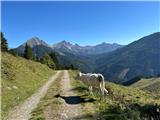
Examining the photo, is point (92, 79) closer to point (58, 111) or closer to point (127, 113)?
point (58, 111)

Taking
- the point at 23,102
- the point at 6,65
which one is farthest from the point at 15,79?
the point at 23,102

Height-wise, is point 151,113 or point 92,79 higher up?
point 92,79

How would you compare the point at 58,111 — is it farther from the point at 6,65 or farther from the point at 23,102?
the point at 6,65

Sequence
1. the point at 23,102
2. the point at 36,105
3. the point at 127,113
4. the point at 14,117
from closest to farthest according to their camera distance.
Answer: the point at 127,113 → the point at 14,117 → the point at 36,105 → the point at 23,102

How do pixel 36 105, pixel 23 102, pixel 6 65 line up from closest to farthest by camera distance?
pixel 36 105 < pixel 23 102 < pixel 6 65

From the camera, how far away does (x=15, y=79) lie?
3972cm

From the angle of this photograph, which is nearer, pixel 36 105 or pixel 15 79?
pixel 36 105

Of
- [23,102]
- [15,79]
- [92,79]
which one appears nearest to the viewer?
[23,102]

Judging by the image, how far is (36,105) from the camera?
79.5 ft

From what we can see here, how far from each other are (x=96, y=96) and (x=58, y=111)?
728 cm

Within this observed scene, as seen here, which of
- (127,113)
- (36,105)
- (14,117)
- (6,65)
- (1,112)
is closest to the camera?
(127,113)

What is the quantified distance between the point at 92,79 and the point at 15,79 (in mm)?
14641

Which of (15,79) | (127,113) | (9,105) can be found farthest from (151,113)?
(15,79)

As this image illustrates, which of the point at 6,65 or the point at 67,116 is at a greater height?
the point at 6,65
